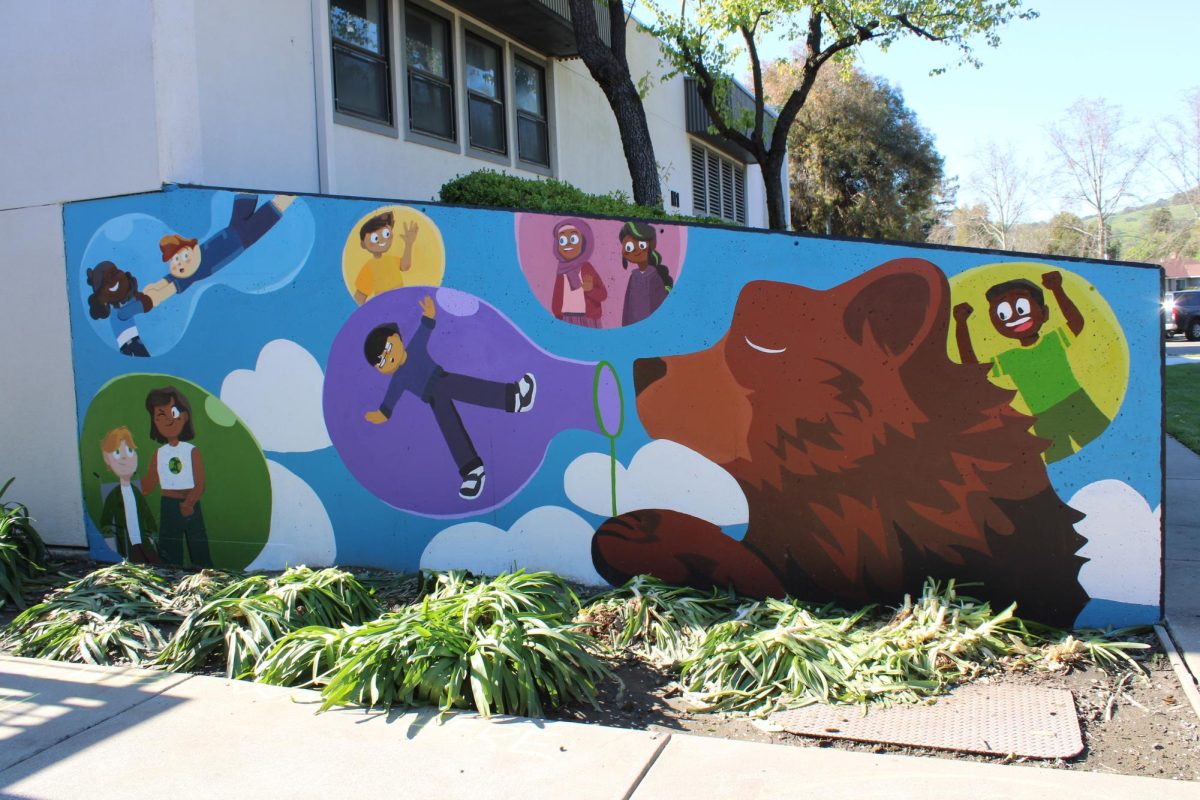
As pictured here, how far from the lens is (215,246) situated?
682 cm

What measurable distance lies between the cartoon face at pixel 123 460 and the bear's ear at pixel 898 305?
516 centimetres

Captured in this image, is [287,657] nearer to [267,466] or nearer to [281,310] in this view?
[267,466]

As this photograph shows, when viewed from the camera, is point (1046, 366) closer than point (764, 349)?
Yes

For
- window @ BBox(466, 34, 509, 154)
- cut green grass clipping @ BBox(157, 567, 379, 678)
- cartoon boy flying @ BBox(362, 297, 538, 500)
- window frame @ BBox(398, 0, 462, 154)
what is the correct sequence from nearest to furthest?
cut green grass clipping @ BBox(157, 567, 379, 678)
cartoon boy flying @ BBox(362, 297, 538, 500)
window frame @ BBox(398, 0, 462, 154)
window @ BBox(466, 34, 509, 154)

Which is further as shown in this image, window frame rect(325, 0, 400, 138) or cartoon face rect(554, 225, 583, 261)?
window frame rect(325, 0, 400, 138)

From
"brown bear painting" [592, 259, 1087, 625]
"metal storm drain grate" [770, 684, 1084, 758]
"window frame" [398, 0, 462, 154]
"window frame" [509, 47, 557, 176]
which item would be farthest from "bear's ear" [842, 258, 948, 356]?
"window frame" [509, 47, 557, 176]

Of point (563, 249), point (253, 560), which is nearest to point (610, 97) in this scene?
Result: point (563, 249)

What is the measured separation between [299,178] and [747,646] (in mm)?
6029

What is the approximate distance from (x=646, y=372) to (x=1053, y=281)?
2300mm

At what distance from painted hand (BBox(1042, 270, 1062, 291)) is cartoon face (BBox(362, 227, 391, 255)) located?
3963 millimetres

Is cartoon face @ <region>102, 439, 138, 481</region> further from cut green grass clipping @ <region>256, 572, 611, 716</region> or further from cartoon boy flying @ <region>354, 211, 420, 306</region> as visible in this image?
cut green grass clipping @ <region>256, 572, 611, 716</region>

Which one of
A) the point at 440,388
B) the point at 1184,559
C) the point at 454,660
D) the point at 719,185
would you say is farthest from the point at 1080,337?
the point at 719,185

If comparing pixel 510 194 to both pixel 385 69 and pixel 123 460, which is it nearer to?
pixel 385 69

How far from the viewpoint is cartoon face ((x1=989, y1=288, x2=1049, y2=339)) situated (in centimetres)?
521
